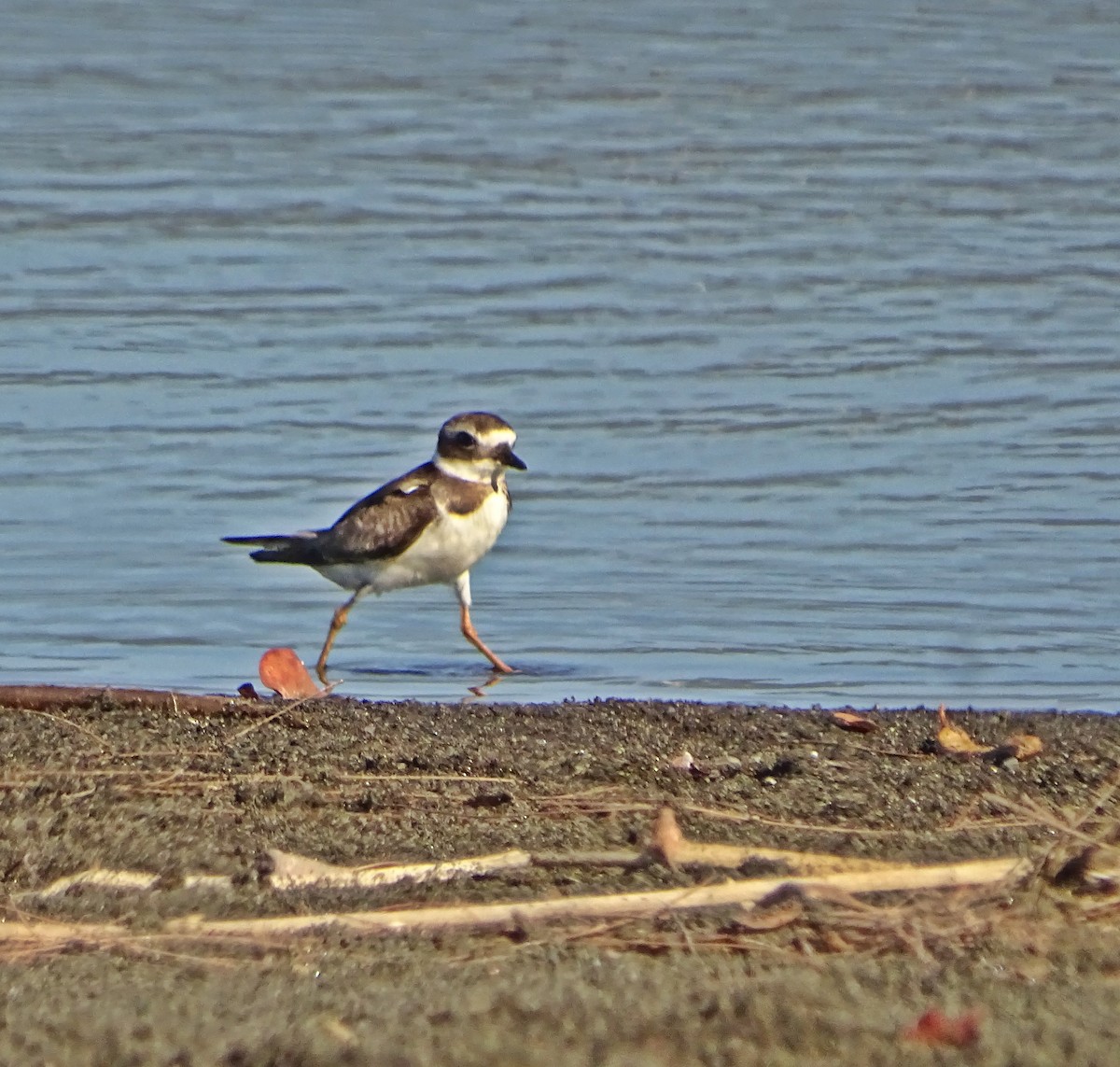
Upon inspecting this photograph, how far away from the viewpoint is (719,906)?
3.67 m

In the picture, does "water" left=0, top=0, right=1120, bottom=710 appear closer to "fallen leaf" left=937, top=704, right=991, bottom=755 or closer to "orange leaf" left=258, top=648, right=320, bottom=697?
"orange leaf" left=258, top=648, right=320, bottom=697

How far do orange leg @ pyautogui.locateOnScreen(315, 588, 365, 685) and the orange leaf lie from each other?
1035 mm

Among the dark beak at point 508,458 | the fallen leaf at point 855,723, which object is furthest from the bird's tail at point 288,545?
the fallen leaf at point 855,723

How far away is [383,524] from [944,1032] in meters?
6.02

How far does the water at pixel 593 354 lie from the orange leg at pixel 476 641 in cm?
7

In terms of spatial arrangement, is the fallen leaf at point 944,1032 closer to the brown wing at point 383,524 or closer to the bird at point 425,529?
the bird at point 425,529

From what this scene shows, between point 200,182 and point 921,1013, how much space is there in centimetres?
1317

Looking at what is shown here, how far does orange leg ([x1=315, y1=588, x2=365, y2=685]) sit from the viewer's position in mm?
8219

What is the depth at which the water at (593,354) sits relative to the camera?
847 cm

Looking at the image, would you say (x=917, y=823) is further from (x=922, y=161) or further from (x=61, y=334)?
(x=922, y=161)

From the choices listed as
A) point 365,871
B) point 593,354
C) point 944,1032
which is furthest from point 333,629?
point 944,1032

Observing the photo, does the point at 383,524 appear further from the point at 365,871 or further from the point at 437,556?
the point at 365,871

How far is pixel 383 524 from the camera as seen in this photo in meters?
8.81

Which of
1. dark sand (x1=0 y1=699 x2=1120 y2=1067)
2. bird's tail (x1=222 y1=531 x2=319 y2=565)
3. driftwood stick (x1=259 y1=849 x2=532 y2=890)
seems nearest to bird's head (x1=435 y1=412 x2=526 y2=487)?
bird's tail (x1=222 y1=531 x2=319 y2=565)
